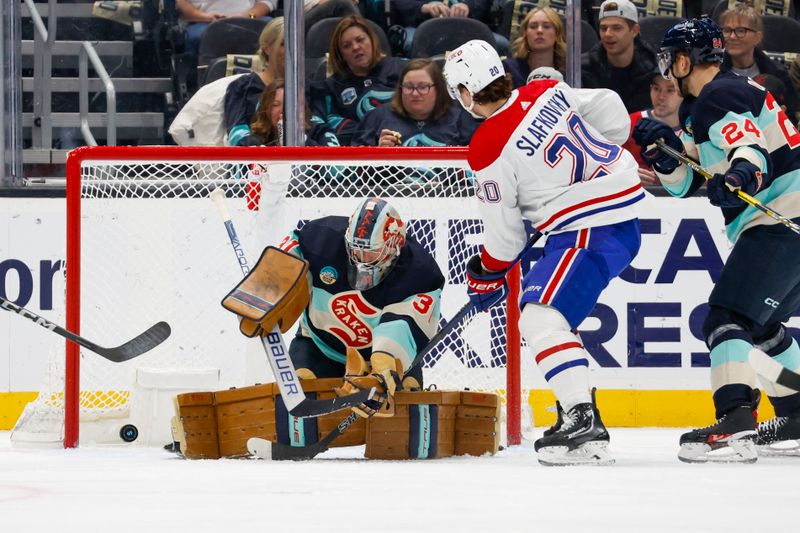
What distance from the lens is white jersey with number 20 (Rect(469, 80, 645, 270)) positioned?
3559 millimetres

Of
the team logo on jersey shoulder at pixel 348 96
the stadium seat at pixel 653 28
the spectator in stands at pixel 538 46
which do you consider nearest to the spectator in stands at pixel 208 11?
the team logo on jersey shoulder at pixel 348 96

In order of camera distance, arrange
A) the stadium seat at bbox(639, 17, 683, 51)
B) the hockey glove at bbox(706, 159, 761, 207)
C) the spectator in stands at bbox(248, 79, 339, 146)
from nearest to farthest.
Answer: the hockey glove at bbox(706, 159, 761, 207) < the spectator in stands at bbox(248, 79, 339, 146) < the stadium seat at bbox(639, 17, 683, 51)

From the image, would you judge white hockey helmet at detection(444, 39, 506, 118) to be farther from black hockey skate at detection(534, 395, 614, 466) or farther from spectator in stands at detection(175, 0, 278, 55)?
spectator in stands at detection(175, 0, 278, 55)

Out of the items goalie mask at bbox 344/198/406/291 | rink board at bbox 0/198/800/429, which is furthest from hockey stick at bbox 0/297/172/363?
rink board at bbox 0/198/800/429

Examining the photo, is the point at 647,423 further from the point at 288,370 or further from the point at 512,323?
the point at 288,370

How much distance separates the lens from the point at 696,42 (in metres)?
3.65

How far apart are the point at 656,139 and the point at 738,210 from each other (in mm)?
293

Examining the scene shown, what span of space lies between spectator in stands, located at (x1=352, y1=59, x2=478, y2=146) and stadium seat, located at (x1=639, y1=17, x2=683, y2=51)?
0.86 m

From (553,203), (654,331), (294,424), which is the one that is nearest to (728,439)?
(553,203)

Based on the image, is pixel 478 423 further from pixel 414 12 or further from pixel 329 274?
pixel 414 12

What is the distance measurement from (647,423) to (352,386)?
1.72m

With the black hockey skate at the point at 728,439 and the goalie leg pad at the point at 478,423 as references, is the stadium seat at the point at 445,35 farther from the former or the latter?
the black hockey skate at the point at 728,439

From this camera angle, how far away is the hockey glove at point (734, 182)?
134 inches

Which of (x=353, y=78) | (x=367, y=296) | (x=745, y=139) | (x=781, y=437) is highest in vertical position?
(x=353, y=78)
